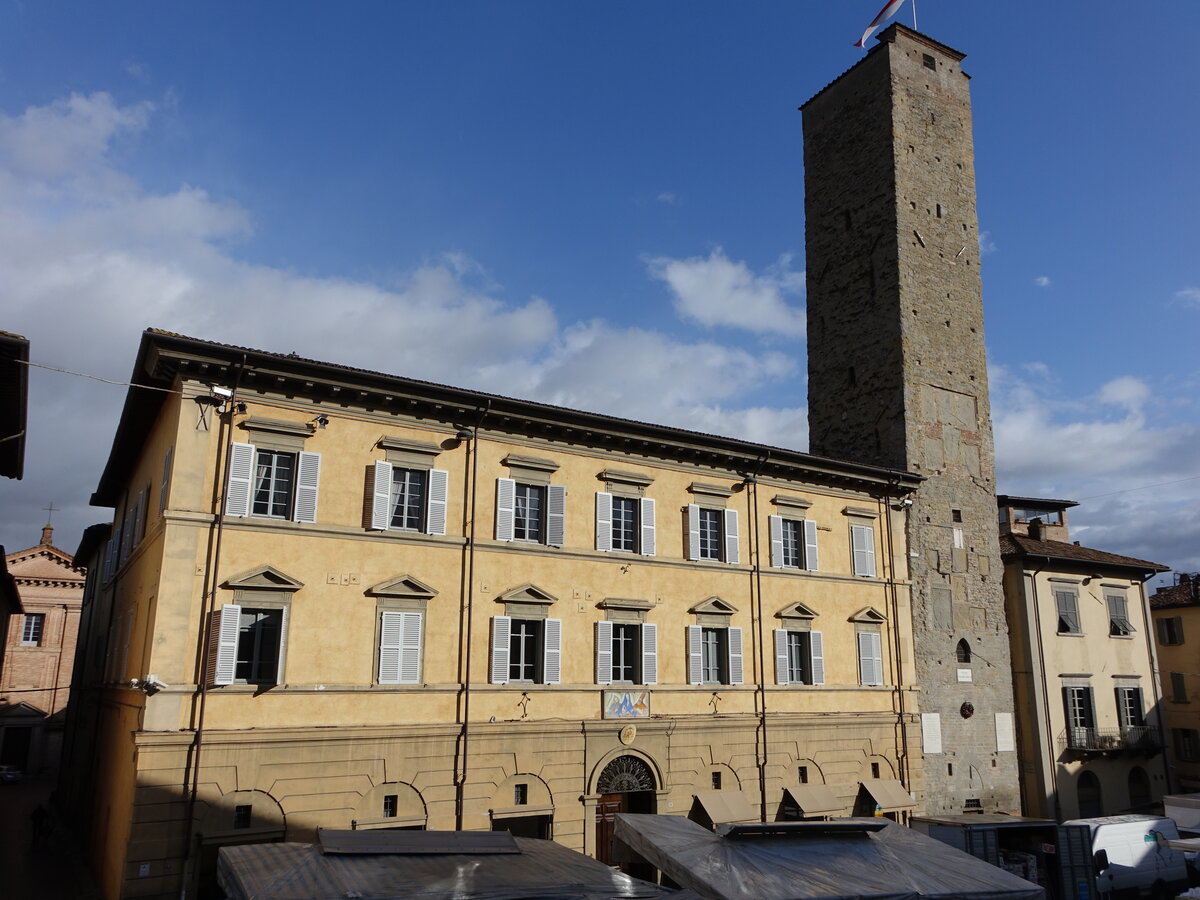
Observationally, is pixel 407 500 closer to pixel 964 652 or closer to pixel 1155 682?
pixel 964 652

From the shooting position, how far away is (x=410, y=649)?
63.6 ft

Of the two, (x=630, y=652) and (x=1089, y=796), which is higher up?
(x=630, y=652)

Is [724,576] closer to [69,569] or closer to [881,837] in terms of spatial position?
[881,837]

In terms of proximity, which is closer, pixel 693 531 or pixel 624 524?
pixel 624 524

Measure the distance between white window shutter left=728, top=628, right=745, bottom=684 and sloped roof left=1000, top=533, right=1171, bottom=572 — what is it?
13.9 m

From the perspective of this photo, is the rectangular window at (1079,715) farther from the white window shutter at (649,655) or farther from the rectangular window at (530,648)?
the rectangular window at (530,648)

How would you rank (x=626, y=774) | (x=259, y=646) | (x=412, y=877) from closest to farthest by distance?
(x=412, y=877) < (x=259, y=646) < (x=626, y=774)

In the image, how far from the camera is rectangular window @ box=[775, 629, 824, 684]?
25047 millimetres

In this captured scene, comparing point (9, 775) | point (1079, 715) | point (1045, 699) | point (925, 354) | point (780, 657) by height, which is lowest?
point (9, 775)

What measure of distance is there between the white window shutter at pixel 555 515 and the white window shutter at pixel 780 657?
714 cm

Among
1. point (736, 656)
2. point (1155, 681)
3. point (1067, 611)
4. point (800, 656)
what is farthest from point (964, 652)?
point (1155, 681)

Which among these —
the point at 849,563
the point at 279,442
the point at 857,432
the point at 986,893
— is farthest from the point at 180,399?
the point at 857,432

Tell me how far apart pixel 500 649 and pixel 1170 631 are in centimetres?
3742

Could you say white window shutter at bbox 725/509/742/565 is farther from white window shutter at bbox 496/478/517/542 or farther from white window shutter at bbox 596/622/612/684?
white window shutter at bbox 496/478/517/542
